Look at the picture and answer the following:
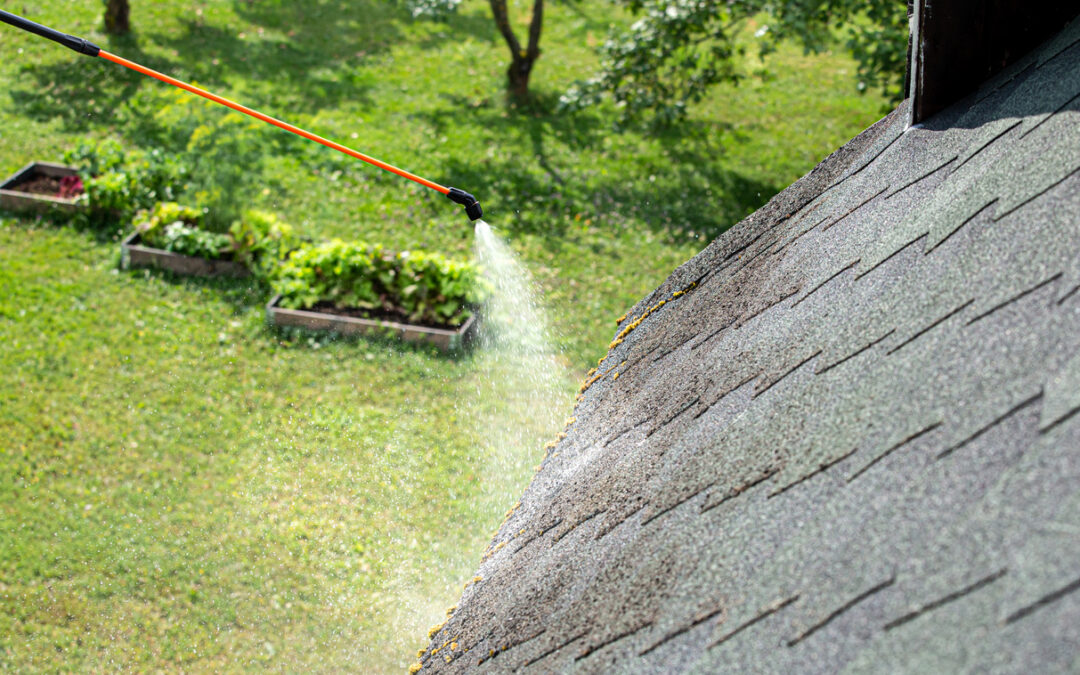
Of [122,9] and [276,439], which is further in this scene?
[122,9]

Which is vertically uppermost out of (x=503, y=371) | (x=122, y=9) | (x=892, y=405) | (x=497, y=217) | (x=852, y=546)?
(x=122, y=9)

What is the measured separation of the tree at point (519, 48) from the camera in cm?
1260

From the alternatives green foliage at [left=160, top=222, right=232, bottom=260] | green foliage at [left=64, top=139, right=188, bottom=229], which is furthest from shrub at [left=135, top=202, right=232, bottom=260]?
green foliage at [left=64, top=139, right=188, bottom=229]

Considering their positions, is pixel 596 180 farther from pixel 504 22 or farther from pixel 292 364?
pixel 292 364

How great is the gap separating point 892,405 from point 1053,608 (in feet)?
2.23

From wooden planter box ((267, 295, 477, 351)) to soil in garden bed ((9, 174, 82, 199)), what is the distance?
11.5ft

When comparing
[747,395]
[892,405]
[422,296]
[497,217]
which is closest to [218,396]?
[422,296]

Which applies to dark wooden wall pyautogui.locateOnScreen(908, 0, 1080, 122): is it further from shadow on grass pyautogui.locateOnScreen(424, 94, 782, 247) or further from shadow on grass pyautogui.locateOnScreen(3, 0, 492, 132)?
shadow on grass pyautogui.locateOnScreen(3, 0, 492, 132)

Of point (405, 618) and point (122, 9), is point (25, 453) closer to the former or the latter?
point (405, 618)

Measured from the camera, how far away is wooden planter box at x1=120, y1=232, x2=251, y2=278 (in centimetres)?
915

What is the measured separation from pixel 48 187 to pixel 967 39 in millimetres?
10340

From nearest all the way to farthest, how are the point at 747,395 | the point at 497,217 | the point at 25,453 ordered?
1. the point at 747,395
2. the point at 25,453
3. the point at 497,217

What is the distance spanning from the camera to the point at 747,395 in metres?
2.45

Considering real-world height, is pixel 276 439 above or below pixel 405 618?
above
